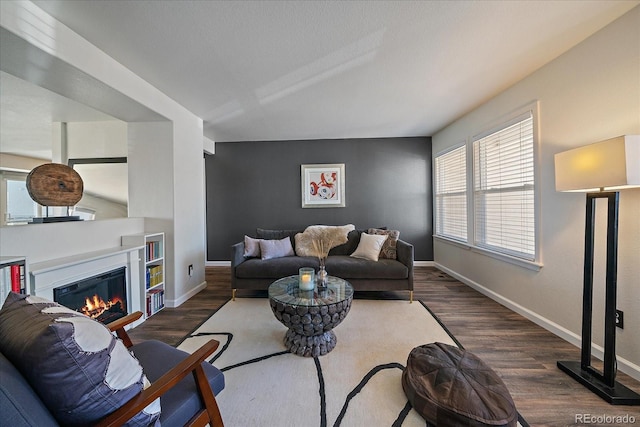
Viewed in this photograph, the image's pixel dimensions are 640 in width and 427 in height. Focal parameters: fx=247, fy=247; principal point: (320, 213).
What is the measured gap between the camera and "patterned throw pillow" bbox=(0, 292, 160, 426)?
74 cm

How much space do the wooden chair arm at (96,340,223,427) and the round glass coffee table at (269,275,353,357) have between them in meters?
0.83

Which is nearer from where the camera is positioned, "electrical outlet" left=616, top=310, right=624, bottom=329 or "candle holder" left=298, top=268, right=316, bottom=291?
"electrical outlet" left=616, top=310, right=624, bottom=329

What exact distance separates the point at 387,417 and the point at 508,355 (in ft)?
4.17

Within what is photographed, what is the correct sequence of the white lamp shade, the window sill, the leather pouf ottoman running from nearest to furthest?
the leather pouf ottoman < the white lamp shade < the window sill

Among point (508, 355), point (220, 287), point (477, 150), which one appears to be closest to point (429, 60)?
point (477, 150)

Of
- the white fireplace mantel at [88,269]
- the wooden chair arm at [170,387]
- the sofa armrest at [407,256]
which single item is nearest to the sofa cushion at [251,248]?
the white fireplace mantel at [88,269]

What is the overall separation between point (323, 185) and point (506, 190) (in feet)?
9.39

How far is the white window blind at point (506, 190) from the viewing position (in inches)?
102

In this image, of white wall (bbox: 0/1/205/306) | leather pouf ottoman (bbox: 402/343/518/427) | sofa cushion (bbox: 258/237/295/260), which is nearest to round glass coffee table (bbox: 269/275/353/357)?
leather pouf ottoman (bbox: 402/343/518/427)

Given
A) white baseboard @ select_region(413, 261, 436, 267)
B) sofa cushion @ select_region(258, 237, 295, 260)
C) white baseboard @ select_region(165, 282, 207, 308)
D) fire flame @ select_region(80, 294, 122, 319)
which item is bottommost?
white baseboard @ select_region(165, 282, 207, 308)

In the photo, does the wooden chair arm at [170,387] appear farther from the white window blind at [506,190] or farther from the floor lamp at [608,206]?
the white window blind at [506,190]

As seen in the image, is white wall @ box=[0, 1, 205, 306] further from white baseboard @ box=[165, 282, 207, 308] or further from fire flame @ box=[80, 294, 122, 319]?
fire flame @ box=[80, 294, 122, 319]

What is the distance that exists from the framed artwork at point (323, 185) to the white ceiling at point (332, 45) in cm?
162

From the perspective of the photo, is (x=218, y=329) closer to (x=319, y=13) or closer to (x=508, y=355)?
(x=508, y=355)
